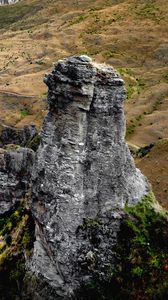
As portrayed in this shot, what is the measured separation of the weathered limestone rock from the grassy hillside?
36.0 metres

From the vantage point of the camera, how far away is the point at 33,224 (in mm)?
24906

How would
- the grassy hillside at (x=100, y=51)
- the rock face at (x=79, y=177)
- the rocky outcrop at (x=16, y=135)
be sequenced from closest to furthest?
the rock face at (x=79, y=177)
the rocky outcrop at (x=16, y=135)
the grassy hillside at (x=100, y=51)

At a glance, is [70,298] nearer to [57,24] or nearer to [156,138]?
[156,138]

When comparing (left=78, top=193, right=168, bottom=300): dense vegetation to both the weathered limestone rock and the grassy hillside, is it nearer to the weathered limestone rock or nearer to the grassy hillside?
the weathered limestone rock

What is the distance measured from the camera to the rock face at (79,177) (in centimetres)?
2208

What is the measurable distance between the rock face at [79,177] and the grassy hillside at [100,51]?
4487 centimetres

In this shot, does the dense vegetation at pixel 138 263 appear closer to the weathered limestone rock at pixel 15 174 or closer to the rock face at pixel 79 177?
the rock face at pixel 79 177

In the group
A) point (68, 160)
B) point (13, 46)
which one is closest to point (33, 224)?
point (68, 160)

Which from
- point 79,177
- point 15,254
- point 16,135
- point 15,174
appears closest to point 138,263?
point 79,177

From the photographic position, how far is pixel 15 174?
3303cm

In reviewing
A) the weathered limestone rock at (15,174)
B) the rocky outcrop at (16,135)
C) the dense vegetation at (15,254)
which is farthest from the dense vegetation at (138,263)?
the rocky outcrop at (16,135)

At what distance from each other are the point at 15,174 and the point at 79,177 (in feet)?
37.8

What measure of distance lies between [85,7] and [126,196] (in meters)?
136

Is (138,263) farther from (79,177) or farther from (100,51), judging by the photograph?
(100,51)
